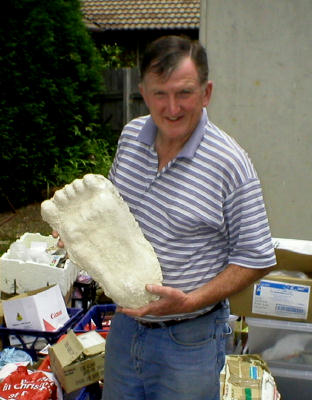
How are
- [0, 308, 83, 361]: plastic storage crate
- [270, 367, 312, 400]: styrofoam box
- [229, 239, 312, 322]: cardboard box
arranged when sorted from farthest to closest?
[0, 308, 83, 361]: plastic storage crate → [270, 367, 312, 400]: styrofoam box → [229, 239, 312, 322]: cardboard box

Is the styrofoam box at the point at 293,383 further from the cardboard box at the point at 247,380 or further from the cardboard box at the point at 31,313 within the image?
the cardboard box at the point at 31,313

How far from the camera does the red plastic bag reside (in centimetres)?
241

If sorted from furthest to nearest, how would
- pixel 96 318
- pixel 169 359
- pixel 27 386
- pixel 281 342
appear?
pixel 96 318 → pixel 281 342 → pixel 27 386 → pixel 169 359

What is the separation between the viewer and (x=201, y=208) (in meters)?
1.58

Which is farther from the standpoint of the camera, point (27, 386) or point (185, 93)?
point (27, 386)

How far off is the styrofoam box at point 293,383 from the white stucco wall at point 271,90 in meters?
1.09

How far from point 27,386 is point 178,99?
1.70 meters

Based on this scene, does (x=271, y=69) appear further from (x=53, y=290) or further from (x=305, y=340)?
(x=53, y=290)

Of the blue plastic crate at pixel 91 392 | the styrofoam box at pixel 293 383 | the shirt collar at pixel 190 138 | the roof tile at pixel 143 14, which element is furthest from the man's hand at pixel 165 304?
the roof tile at pixel 143 14

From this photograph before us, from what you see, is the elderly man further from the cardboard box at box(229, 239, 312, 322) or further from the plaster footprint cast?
the cardboard box at box(229, 239, 312, 322)

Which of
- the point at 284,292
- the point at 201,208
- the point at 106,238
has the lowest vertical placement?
the point at 284,292

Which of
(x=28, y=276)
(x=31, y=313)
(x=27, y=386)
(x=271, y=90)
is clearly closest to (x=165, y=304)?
(x=27, y=386)

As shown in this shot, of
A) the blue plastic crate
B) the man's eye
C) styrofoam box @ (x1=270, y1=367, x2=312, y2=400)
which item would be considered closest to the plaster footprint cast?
the man's eye

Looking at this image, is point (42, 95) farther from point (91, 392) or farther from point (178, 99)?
point (178, 99)
